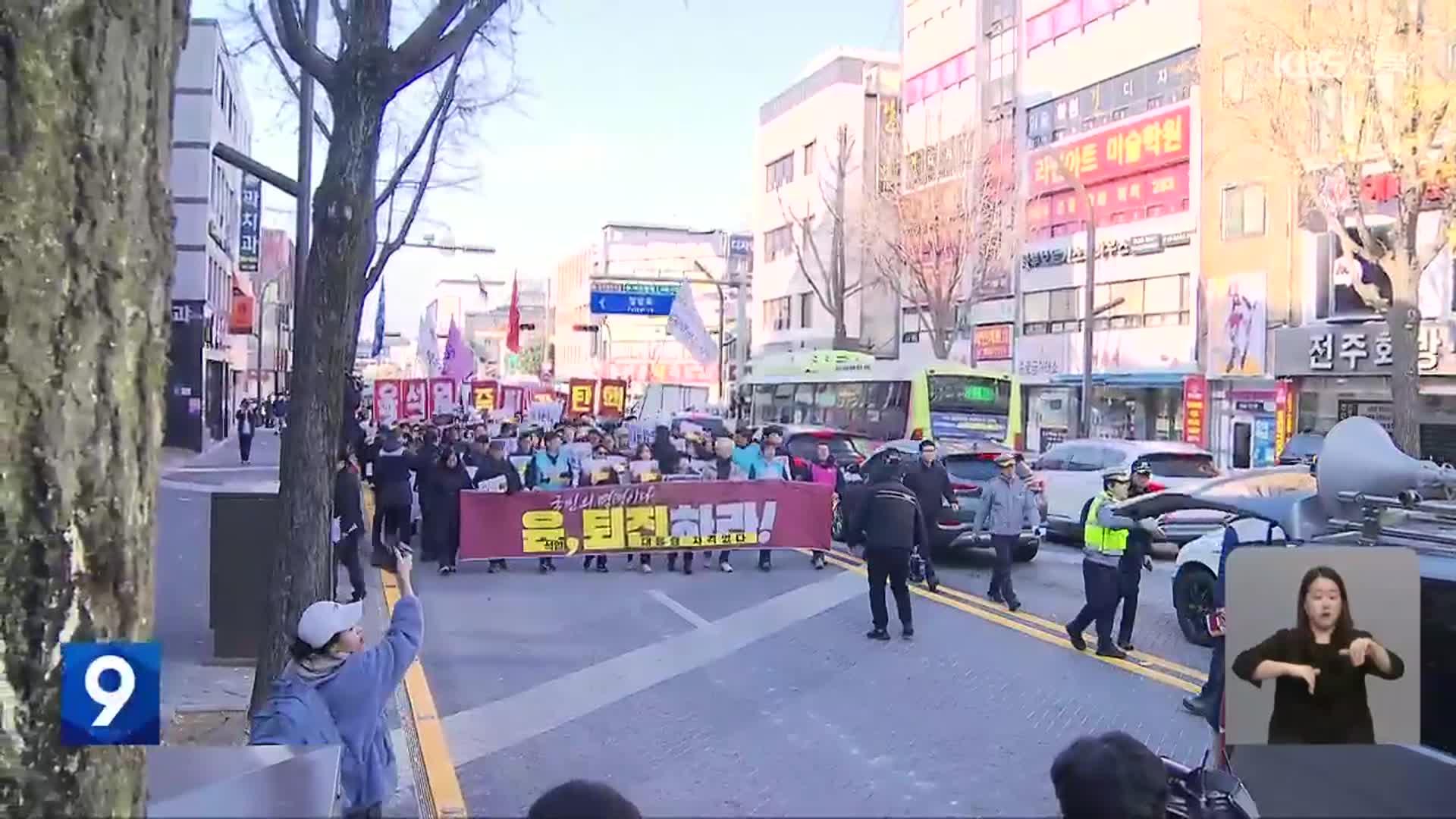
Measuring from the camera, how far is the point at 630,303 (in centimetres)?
3975

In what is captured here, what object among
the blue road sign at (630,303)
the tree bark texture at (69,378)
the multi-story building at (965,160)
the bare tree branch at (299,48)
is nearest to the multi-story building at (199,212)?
the blue road sign at (630,303)

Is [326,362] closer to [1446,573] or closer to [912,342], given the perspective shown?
[1446,573]

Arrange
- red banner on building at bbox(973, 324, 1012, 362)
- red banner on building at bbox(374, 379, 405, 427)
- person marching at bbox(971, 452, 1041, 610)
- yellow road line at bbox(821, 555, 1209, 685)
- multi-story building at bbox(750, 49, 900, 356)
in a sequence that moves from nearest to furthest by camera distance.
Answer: yellow road line at bbox(821, 555, 1209, 685) < person marching at bbox(971, 452, 1041, 610) < red banner on building at bbox(374, 379, 405, 427) < red banner on building at bbox(973, 324, 1012, 362) < multi-story building at bbox(750, 49, 900, 356)

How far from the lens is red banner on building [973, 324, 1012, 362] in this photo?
135 feet

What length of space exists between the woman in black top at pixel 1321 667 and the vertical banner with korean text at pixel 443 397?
81.9 ft

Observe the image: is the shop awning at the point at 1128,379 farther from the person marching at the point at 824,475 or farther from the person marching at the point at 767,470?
the person marching at the point at 767,470

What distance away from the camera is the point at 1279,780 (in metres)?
3.54

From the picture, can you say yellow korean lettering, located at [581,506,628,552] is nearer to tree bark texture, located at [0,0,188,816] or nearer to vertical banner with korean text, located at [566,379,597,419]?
tree bark texture, located at [0,0,188,816]

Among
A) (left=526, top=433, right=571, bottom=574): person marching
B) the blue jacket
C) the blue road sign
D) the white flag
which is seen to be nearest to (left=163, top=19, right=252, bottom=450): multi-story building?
the blue road sign

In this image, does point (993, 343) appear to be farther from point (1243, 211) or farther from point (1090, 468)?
point (1090, 468)

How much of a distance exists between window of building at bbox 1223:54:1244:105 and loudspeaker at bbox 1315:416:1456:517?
69.4ft

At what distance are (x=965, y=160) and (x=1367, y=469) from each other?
113 feet

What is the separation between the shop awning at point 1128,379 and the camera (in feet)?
107

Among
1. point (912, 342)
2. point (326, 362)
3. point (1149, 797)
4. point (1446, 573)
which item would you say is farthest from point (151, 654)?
point (912, 342)
